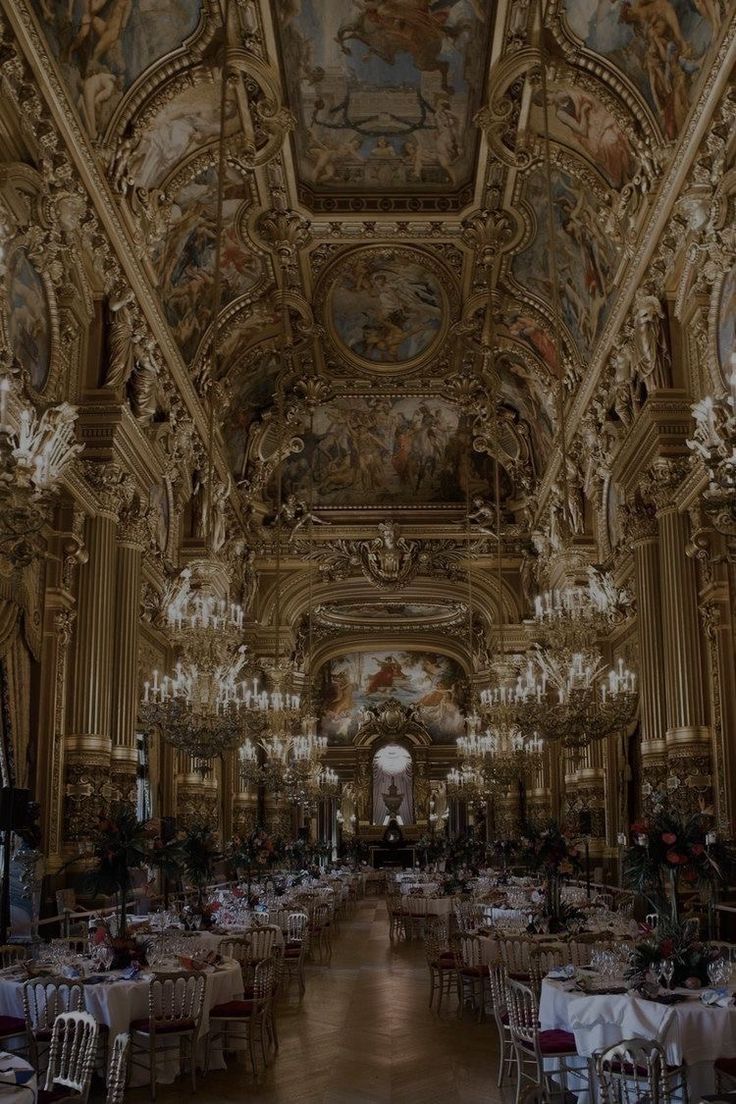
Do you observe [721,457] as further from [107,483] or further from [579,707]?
[107,483]

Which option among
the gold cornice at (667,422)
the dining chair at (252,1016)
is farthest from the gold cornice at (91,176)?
the dining chair at (252,1016)

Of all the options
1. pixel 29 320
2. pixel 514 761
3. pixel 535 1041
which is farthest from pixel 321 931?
pixel 535 1041

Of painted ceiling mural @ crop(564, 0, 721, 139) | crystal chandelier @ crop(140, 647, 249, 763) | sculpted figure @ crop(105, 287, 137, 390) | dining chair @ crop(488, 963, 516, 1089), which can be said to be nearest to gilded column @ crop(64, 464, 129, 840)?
crystal chandelier @ crop(140, 647, 249, 763)

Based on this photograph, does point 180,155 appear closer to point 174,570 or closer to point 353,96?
point 353,96

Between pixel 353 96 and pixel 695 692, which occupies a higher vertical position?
pixel 353 96

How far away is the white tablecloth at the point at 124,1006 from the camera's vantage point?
26.0ft

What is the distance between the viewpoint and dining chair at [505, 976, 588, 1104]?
7051 mm

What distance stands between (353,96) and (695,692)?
8452 millimetres

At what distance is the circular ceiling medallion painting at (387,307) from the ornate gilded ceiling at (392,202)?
5 centimetres

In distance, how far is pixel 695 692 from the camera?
12.5 meters

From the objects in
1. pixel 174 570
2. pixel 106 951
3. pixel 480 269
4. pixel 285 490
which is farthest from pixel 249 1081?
pixel 285 490

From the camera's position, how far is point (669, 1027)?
6574 millimetres

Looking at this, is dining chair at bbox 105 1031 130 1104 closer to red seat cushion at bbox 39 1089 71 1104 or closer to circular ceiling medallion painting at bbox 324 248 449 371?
red seat cushion at bbox 39 1089 71 1104

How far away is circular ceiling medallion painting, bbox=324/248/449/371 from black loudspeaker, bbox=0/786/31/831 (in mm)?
10834
